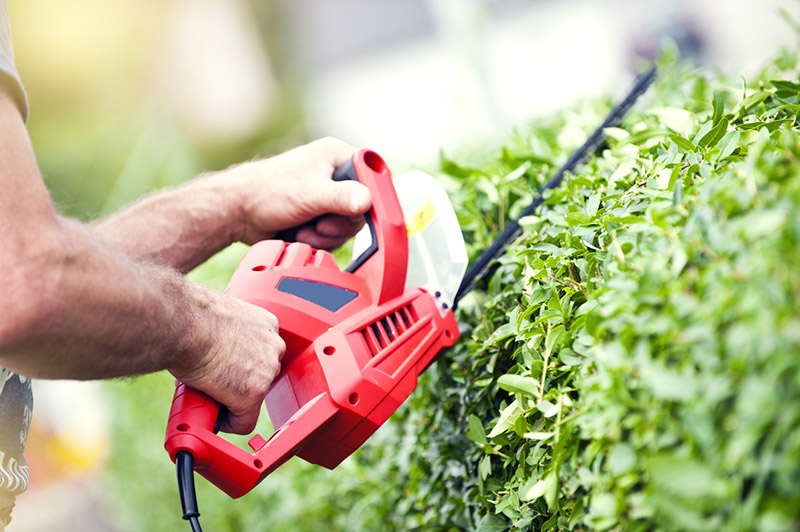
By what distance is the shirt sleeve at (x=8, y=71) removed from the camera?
1.19 meters

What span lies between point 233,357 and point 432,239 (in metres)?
0.64

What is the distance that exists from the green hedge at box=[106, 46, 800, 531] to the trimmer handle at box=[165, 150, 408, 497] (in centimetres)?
28

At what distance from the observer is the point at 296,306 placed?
5.20 feet

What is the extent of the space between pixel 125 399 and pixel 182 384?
4141mm

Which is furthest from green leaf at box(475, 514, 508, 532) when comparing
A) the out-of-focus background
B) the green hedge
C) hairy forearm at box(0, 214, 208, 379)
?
the out-of-focus background

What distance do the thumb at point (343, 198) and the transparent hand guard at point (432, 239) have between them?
0.50 ft

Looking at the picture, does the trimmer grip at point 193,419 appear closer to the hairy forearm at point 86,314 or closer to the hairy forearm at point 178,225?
the hairy forearm at point 86,314

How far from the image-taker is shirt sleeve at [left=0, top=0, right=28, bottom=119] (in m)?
1.19

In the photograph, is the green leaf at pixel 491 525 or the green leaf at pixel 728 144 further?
the green leaf at pixel 491 525

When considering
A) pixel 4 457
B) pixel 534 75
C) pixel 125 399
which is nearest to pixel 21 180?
pixel 4 457

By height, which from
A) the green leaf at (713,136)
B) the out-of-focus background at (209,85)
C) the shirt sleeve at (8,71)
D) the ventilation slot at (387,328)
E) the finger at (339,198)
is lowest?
the out-of-focus background at (209,85)

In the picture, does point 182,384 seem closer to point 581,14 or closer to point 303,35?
point 303,35

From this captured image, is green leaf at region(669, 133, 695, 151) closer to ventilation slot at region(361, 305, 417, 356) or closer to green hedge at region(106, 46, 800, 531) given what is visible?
green hedge at region(106, 46, 800, 531)

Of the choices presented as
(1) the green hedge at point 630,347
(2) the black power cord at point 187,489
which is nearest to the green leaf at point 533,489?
(1) the green hedge at point 630,347
